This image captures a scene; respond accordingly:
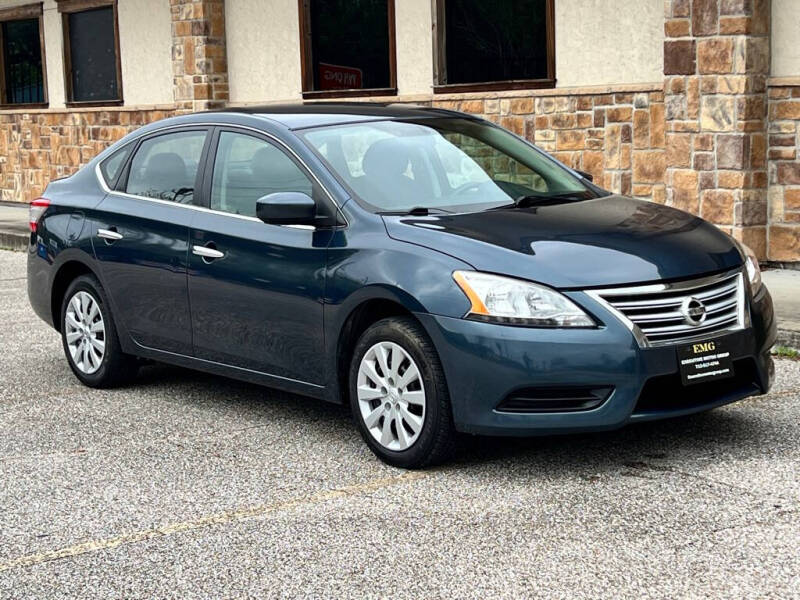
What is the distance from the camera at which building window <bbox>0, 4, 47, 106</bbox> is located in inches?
885

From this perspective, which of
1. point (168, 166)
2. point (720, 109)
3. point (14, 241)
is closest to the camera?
point (168, 166)

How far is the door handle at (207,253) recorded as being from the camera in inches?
273

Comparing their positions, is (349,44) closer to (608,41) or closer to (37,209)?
(608,41)

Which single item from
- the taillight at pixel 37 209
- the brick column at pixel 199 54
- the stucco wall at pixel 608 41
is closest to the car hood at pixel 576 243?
the taillight at pixel 37 209

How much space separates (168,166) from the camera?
7629 millimetres

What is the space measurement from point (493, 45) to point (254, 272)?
28.0ft

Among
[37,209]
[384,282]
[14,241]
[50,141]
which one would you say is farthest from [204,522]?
[50,141]

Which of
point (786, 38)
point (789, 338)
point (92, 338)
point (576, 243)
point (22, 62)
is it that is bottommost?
point (789, 338)

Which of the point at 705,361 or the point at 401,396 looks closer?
the point at 705,361

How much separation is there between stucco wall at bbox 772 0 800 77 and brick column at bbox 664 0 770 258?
0.08 metres

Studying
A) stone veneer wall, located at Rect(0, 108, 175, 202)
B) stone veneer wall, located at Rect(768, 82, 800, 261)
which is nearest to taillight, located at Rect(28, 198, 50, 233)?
stone veneer wall, located at Rect(768, 82, 800, 261)

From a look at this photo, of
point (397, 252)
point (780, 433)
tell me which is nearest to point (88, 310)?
point (397, 252)

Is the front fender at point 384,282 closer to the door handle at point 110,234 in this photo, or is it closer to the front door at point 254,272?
the front door at point 254,272

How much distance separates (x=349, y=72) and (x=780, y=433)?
36.1 ft
